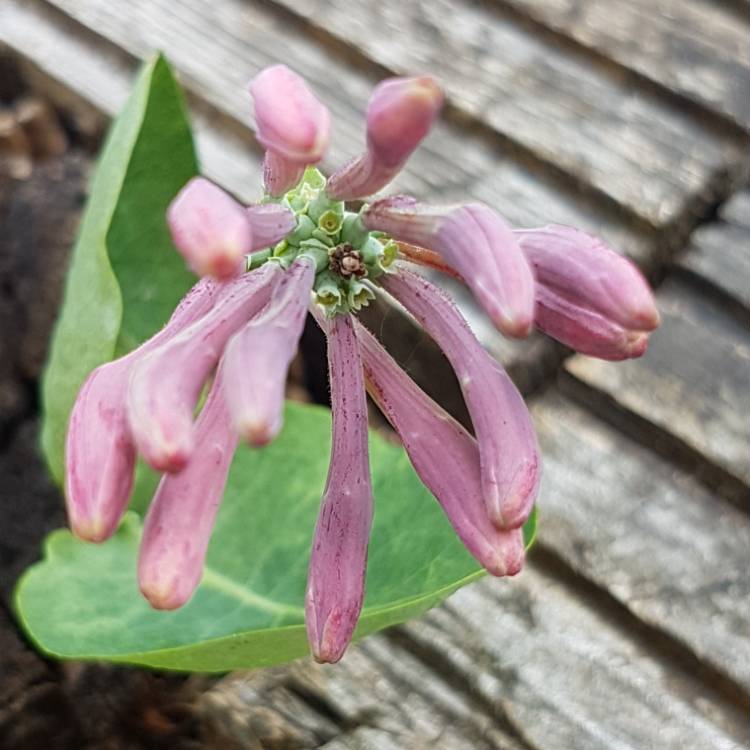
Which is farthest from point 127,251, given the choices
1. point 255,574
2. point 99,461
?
point 99,461

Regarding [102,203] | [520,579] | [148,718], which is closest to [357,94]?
[102,203]

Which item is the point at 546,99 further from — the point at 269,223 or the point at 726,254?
the point at 269,223

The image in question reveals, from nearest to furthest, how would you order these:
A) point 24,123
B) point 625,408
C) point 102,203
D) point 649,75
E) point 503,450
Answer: point 503,450 < point 102,203 < point 625,408 < point 649,75 < point 24,123

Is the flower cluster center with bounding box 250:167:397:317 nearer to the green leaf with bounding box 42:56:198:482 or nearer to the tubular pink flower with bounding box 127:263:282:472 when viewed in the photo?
the tubular pink flower with bounding box 127:263:282:472

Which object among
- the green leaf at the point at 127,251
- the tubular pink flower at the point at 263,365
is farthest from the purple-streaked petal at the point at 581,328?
the green leaf at the point at 127,251

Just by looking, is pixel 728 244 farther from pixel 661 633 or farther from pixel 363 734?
pixel 363 734

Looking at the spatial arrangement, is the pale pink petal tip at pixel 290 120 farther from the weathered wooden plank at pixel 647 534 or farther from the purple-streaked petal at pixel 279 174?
the weathered wooden plank at pixel 647 534
